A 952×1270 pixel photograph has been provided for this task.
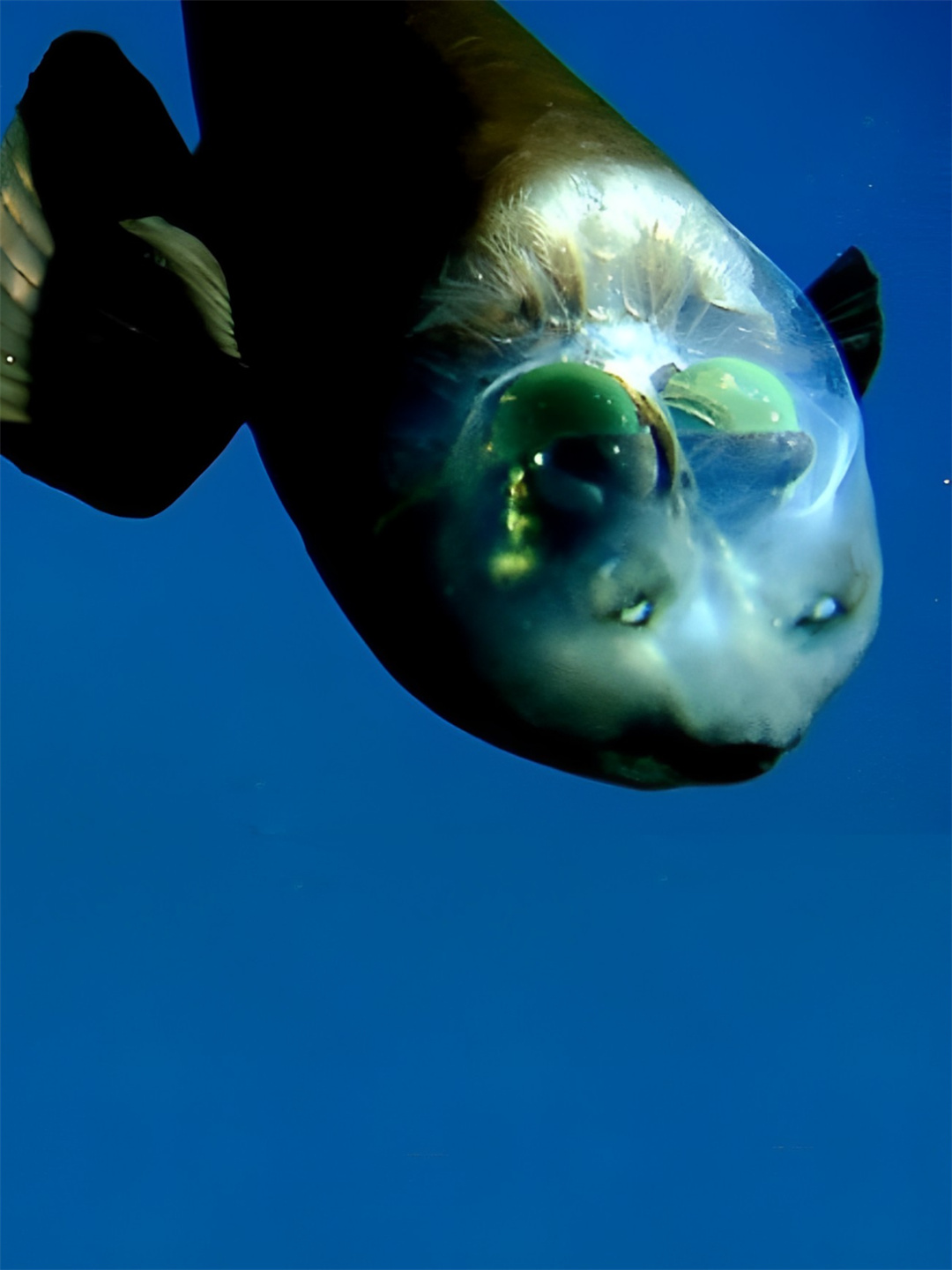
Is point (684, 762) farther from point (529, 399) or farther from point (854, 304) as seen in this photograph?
point (854, 304)

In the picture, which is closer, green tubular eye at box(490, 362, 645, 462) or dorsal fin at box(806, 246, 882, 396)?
green tubular eye at box(490, 362, 645, 462)

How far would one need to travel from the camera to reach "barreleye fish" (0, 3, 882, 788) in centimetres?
77

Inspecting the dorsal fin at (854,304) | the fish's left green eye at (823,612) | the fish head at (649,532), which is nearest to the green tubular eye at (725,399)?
the fish head at (649,532)

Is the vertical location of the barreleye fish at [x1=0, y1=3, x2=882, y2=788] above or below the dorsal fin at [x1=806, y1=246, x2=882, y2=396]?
below

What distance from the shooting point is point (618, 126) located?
2.99 feet

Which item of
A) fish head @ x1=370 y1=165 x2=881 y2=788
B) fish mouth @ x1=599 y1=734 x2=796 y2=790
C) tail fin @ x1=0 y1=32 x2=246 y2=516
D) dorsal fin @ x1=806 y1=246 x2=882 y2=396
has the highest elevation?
dorsal fin @ x1=806 y1=246 x2=882 y2=396

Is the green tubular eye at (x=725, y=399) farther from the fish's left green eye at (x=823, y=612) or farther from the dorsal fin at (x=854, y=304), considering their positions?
the dorsal fin at (x=854, y=304)

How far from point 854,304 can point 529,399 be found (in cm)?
49

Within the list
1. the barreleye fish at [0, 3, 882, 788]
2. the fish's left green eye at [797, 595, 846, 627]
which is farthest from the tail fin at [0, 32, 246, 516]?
the fish's left green eye at [797, 595, 846, 627]

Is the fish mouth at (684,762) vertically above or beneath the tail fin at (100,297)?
beneath

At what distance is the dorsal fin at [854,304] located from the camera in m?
1.13

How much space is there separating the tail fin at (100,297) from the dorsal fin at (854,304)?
1.64 ft

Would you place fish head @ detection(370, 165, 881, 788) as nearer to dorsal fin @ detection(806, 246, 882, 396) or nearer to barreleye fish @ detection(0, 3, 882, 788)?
barreleye fish @ detection(0, 3, 882, 788)

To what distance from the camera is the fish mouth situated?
2.62ft
